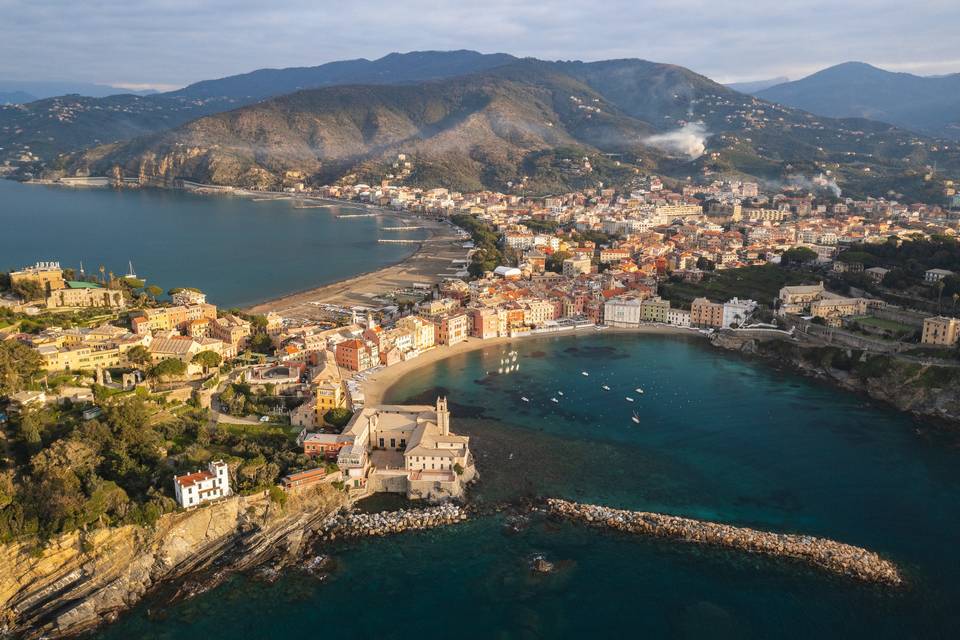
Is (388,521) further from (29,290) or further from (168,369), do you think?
(29,290)

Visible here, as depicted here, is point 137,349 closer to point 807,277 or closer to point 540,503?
point 540,503

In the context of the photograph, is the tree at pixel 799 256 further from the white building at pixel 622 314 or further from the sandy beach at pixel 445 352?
the white building at pixel 622 314

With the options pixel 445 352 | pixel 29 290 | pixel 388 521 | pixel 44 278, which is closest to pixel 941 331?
pixel 445 352

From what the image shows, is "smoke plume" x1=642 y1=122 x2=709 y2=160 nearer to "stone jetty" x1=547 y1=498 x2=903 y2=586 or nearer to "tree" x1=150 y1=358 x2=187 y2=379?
"tree" x1=150 y1=358 x2=187 y2=379

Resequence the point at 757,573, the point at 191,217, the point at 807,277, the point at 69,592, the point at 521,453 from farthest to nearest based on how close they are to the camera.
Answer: the point at 191,217 → the point at 807,277 → the point at 521,453 → the point at 757,573 → the point at 69,592

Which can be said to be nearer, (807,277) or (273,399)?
(273,399)

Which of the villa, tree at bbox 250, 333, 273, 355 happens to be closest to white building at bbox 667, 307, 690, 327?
the villa

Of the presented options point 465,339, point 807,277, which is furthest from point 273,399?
point 807,277
